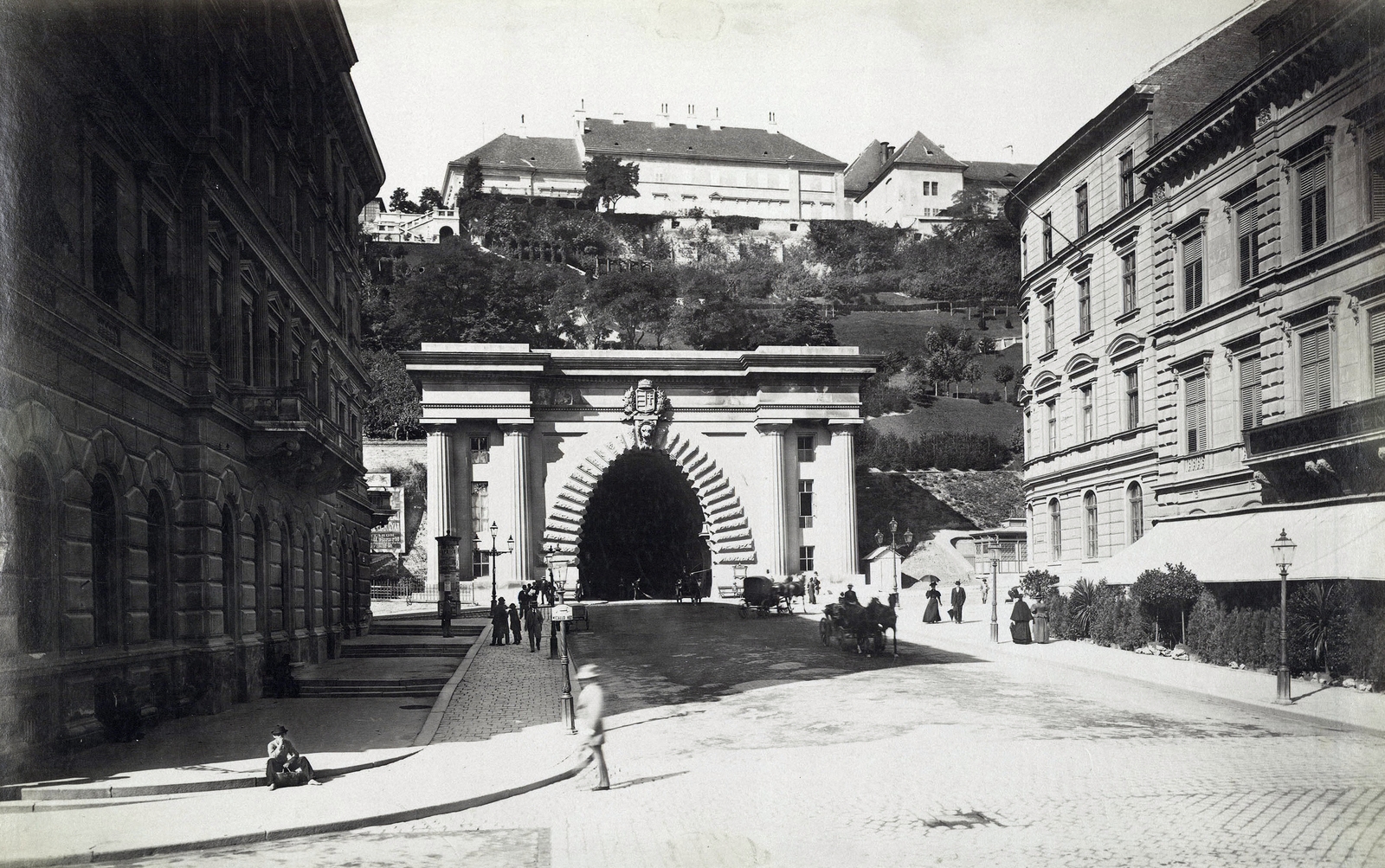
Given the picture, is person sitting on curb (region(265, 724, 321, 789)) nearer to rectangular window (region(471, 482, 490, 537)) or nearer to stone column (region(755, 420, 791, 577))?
rectangular window (region(471, 482, 490, 537))

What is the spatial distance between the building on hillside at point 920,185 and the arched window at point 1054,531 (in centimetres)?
10393

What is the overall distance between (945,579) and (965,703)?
37.2 metres

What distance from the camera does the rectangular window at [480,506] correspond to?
189 ft

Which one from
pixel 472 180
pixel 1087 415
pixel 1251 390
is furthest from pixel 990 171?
pixel 1251 390

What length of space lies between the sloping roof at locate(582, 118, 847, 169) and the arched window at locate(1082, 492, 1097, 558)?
106895 millimetres

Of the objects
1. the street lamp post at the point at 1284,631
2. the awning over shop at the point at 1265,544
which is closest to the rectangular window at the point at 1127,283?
the awning over shop at the point at 1265,544

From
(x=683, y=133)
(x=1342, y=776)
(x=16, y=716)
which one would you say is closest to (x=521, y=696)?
(x=16, y=716)

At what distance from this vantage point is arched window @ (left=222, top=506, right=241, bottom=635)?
79.4ft

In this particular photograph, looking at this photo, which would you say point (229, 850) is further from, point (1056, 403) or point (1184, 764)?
point (1056, 403)

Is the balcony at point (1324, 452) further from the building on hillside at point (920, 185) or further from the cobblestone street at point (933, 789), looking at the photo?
the building on hillside at point (920, 185)

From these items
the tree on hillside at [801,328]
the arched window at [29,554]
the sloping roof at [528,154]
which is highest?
the sloping roof at [528,154]

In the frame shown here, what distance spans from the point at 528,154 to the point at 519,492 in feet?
310

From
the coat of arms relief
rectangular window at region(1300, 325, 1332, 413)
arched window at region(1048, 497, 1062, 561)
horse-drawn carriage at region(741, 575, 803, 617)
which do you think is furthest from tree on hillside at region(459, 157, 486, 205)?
rectangular window at region(1300, 325, 1332, 413)

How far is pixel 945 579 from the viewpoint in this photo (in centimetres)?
5891
